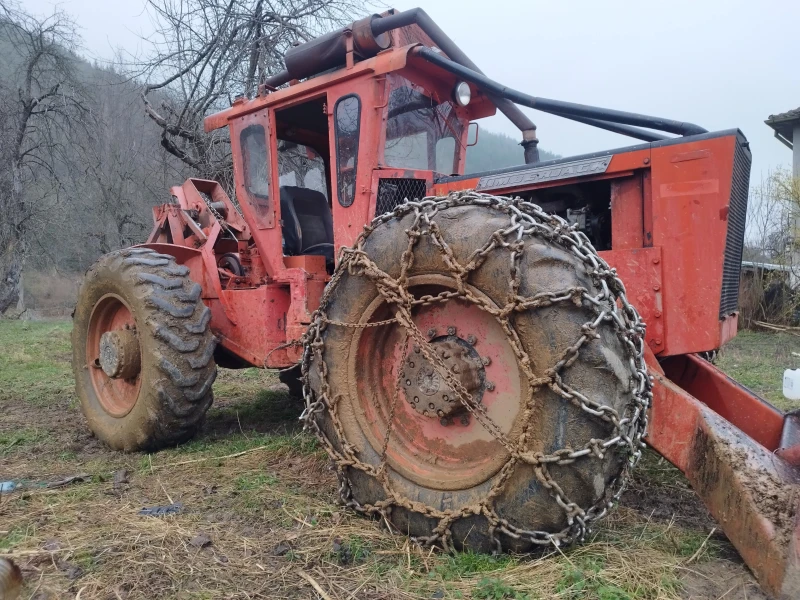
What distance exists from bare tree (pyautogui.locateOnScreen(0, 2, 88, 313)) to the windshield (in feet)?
44.4

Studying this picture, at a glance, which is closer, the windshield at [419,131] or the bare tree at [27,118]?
the windshield at [419,131]

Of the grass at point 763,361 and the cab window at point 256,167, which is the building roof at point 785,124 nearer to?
the grass at point 763,361

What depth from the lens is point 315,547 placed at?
96.3 inches

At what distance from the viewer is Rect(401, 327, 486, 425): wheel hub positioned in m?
2.57

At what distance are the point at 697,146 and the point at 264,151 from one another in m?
2.87

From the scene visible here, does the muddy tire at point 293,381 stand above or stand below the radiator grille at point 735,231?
below

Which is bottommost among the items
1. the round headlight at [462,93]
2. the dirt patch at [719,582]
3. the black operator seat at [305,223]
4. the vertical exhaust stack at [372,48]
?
the dirt patch at [719,582]

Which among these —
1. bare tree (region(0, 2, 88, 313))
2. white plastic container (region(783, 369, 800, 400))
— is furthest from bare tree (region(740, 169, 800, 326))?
bare tree (region(0, 2, 88, 313))

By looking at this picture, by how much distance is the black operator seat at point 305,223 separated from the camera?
4.53 meters

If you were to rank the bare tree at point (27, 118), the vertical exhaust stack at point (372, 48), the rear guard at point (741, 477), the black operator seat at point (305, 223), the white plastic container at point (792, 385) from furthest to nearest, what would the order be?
the bare tree at point (27, 118) < the white plastic container at point (792, 385) < the black operator seat at point (305, 223) < the vertical exhaust stack at point (372, 48) < the rear guard at point (741, 477)

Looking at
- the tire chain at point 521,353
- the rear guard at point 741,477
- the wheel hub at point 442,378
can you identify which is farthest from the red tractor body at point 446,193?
the wheel hub at point 442,378

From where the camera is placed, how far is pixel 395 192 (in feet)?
12.3

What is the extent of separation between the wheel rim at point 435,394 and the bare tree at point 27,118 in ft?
48.0

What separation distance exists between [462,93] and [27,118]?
14.9 m
